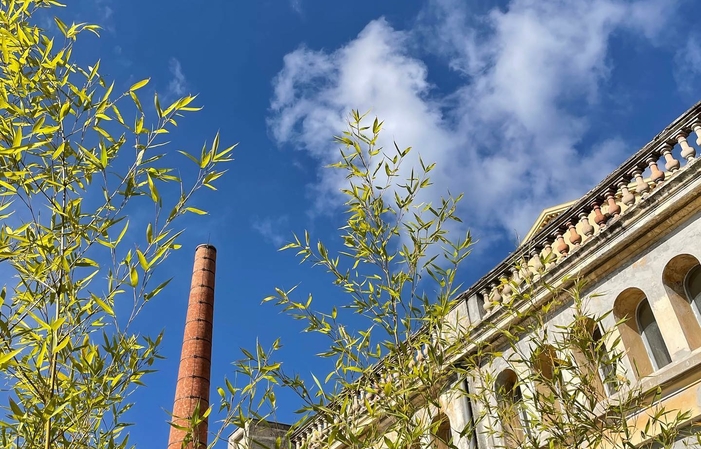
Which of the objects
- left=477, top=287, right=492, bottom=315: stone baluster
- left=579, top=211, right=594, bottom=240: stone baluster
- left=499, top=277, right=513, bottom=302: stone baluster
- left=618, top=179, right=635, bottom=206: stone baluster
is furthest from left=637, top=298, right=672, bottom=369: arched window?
left=477, top=287, right=492, bottom=315: stone baluster

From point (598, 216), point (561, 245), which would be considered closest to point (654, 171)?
point (598, 216)

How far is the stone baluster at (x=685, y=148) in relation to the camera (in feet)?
23.3

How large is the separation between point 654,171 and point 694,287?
Answer: 146 cm

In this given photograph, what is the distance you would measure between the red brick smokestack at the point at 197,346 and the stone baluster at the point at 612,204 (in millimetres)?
12263

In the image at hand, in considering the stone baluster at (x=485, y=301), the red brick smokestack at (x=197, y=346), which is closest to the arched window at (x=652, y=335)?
the stone baluster at (x=485, y=301)

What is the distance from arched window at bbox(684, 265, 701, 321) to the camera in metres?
6.96

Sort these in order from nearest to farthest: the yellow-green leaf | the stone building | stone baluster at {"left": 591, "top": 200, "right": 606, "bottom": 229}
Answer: the yellow-green leaf → the stone building → stone baluster at {"left": 591, "top": 200, "right": 606, "bottom": 229}

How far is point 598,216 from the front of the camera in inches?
317

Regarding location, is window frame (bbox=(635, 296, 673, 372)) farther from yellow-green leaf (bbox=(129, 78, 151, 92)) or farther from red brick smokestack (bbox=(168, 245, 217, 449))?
red brick smokestack (bbox=(168, 245, 217, 449))

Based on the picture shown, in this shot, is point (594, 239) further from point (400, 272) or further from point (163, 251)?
point (163, 251)

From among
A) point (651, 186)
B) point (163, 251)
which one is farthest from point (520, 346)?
point (163, 251)

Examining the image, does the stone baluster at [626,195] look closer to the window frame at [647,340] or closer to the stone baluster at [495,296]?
the window frame at [647,340]

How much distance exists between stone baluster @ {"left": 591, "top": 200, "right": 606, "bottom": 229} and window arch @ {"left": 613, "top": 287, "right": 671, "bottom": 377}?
98 cm

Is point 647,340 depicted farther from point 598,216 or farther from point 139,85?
point 139,85
